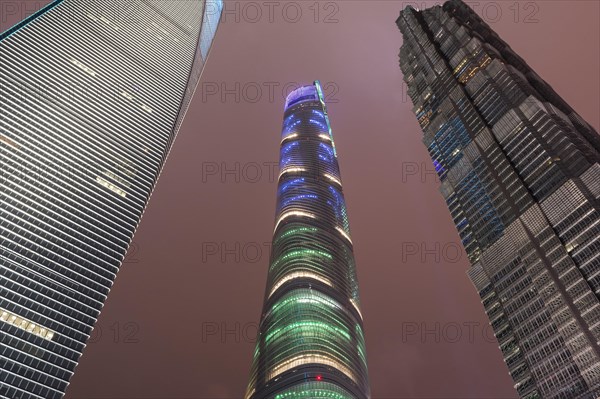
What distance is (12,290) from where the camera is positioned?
13300 centimetres

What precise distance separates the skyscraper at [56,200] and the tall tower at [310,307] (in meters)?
46.8

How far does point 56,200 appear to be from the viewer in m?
157

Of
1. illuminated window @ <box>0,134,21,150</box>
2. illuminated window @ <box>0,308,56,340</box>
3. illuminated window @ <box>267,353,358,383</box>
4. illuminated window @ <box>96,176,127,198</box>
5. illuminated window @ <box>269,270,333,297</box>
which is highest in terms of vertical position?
illuminated window @ <box>96,176,127,198</box>

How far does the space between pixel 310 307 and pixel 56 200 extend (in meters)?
80.5

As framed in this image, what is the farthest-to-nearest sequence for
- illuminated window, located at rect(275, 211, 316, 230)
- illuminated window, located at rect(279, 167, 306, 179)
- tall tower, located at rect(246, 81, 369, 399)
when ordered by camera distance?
illuminated window, located at rect(279, 167, 306, 179) → illuminated window, located at rect(275, 211, 316, 230) → tall tower, located at rect(246, 81, 369, 399)

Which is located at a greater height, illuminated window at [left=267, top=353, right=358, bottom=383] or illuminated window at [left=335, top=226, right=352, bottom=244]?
illuminated window at [left=335, top=226, right=352, bottom=244]

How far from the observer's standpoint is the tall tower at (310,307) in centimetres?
10781

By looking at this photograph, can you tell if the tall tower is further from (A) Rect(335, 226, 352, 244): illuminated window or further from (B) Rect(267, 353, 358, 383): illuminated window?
(A) Rect(335, 226, 352, 244): illuminated window

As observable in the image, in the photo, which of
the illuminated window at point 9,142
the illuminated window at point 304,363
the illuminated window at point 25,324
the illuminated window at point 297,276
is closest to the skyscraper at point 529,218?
the illuminated window at point 304,363

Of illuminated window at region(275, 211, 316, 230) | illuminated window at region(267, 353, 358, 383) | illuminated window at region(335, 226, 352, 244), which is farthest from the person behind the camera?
illuminated window at region(335, 226, 352, 244)

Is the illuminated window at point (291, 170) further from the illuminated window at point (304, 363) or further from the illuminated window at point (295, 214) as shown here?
the illuminated window at point (304, 363)

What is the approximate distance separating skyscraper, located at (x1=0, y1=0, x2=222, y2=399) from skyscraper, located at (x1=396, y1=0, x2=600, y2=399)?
99785mm

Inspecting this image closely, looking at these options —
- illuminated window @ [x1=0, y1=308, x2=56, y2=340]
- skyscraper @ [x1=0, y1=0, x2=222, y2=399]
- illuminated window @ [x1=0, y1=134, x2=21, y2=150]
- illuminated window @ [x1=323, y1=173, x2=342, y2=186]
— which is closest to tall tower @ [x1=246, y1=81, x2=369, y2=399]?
illuminated window @ [x1=323, y1=173, x2=342, y2=186]

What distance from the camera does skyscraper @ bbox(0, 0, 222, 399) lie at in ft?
427
